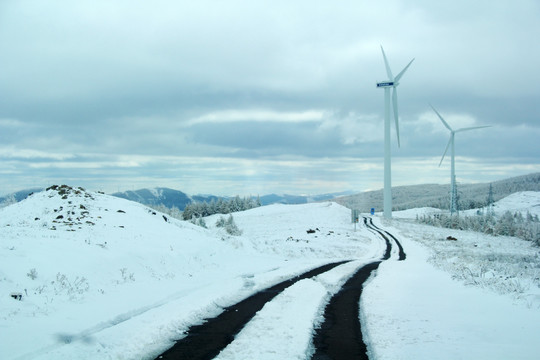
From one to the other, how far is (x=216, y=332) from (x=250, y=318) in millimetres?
1369

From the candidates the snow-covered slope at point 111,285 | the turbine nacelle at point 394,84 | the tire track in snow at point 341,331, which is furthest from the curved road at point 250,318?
the turbine nacelle at point 394,84

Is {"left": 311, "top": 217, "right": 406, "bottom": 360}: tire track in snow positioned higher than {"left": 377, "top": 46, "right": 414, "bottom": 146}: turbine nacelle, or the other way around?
{"left": 377, "top": 46, "right": 414, "bottom": 146}: turbine nacelle

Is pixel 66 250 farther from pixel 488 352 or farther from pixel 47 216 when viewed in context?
pixel 47 216

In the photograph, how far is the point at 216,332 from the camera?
28.4 ft

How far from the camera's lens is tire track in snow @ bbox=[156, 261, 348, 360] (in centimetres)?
734

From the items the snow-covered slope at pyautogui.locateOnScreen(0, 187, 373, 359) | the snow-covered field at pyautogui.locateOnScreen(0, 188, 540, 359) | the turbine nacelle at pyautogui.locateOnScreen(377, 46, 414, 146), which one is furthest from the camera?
the turbine nacelle at pyautogui.locateOnScreen(377, 46, 414, 146)

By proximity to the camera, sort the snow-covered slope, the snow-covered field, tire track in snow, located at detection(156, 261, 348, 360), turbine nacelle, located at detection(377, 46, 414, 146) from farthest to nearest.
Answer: turbine nacelle, located at detection(377, 46, 414, 146), the snow-covered slope, the snow-covered field, tire track in snow, located at detection(156, 261, 348, 360)

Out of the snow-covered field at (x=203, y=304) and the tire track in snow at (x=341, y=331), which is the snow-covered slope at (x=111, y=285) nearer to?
the snow-covered field at (x=203, y=304)

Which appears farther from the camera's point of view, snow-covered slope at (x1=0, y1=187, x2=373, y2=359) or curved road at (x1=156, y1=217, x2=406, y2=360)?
snow-covered slope at (x1=0, y1=187, x2=373, y2=359)

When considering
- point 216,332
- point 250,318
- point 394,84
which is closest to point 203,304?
point 250,318

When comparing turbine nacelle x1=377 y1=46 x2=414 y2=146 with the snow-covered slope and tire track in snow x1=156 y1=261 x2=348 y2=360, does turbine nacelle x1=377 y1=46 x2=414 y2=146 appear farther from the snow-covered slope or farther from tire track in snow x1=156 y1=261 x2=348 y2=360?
tire track in snow x1=156 y1=261 x2=348 y2=360

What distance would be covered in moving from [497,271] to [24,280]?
18.1 m

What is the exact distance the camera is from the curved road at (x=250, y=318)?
24.3 feet

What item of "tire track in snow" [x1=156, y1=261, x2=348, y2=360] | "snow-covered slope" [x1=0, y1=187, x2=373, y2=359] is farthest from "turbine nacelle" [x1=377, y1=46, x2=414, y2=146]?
"tire track in snow" [x1=156, y1=261, x2=348, y2=360]
